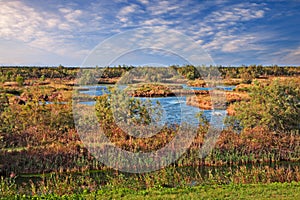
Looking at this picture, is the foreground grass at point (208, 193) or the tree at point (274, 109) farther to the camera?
the tree at point (274, 109)

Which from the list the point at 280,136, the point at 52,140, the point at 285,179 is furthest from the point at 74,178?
the point at 280,136

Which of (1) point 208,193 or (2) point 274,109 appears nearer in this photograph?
(1) point 208,193

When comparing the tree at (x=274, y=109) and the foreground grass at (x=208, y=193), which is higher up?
the tree at (x=274, y=109)

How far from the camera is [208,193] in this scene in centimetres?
636

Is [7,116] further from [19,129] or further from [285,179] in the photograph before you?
[285,179]

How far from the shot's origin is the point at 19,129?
34.6 feet

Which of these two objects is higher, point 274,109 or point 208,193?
point 274,109

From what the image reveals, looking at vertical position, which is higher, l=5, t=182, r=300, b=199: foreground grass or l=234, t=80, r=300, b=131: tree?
l=234, t=80, r=300, b=131: tree

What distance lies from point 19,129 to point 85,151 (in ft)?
8.75

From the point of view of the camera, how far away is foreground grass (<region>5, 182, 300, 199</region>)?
20.3ft

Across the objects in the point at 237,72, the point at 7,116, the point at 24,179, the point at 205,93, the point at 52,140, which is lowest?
the point at 24,179

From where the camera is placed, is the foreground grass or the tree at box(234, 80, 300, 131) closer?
the foreground grass

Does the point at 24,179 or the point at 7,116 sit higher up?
the point at 7,116

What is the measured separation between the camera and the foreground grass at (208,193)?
6.18 meters
